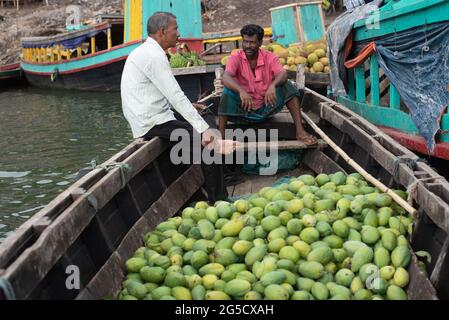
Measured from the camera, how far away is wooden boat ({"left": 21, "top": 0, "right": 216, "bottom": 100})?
14.8 metres

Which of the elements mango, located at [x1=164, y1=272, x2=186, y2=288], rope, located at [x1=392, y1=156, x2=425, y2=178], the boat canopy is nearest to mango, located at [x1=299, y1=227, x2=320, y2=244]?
mango, located at [x1=164, y1=272, x2=186, y2=288]

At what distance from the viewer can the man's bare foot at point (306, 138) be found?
4.77m

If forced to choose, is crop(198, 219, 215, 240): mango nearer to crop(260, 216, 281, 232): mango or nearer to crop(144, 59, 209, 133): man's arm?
crop(260, 216, 281, 232): mango

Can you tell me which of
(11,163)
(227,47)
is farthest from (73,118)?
(227,47)

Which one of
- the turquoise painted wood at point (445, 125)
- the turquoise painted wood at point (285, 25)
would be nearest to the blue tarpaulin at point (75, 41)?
the turquoise painted wood at point (285, 25)

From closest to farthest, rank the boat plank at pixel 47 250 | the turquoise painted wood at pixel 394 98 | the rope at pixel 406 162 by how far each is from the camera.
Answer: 1. the boat plank at pixel 47 250
2. the rope at pixel 406 162
3. the turquoise painted wood at pixel 394 98

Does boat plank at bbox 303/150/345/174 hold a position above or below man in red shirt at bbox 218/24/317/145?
below

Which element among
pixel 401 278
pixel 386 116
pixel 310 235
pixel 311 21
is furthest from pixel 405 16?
pixel 311 21

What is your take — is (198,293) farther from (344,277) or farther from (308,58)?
(308,58)

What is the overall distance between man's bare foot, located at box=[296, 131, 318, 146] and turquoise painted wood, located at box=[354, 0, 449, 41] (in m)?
1.31

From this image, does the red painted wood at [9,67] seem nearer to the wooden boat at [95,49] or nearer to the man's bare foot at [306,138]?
the wooden boat at [95,49]

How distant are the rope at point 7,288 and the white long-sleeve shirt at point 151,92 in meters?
2.10
